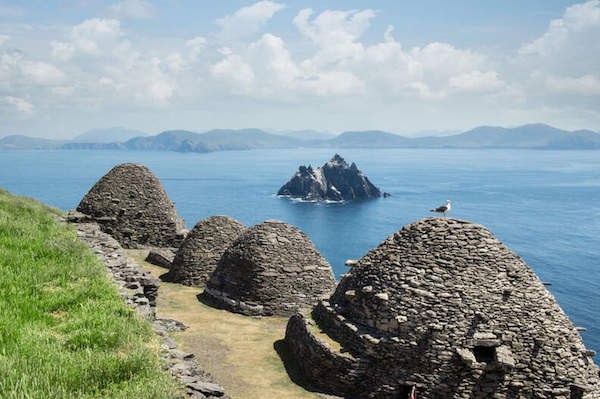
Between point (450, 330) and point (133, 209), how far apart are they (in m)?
24.8

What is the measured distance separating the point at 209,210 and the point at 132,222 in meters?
84.1

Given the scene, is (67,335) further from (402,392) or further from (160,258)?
(160,258)

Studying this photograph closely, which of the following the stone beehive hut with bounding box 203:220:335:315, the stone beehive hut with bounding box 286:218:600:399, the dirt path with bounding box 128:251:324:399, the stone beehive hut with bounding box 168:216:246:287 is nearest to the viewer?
the stone beehive hut with bounding box 286:218:600:399

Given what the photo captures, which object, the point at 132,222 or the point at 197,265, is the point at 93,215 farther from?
the point at 197,265

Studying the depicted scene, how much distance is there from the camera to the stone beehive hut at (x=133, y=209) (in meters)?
33.2

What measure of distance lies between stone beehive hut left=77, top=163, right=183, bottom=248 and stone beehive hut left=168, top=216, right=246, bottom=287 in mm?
5541

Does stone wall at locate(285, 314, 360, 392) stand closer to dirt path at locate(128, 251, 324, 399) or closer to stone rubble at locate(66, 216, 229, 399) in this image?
dirt path at locate(128, 251, 324, 399)

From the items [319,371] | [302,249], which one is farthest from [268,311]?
[319,371]

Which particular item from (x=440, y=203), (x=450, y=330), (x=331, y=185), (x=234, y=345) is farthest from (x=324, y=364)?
(x=331, y=185)

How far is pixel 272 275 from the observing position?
23703 millimetres

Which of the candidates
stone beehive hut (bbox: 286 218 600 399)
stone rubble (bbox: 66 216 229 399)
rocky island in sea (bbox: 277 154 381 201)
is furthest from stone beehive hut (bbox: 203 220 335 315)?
rocky island in sea (bbox: 277 154 381 201)

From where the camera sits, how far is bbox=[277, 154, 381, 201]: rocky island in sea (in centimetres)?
14238

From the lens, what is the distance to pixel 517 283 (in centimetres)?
1547

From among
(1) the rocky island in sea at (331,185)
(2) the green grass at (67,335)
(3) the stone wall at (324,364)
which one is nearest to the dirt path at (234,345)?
(3) the stone wall at (324,364)
